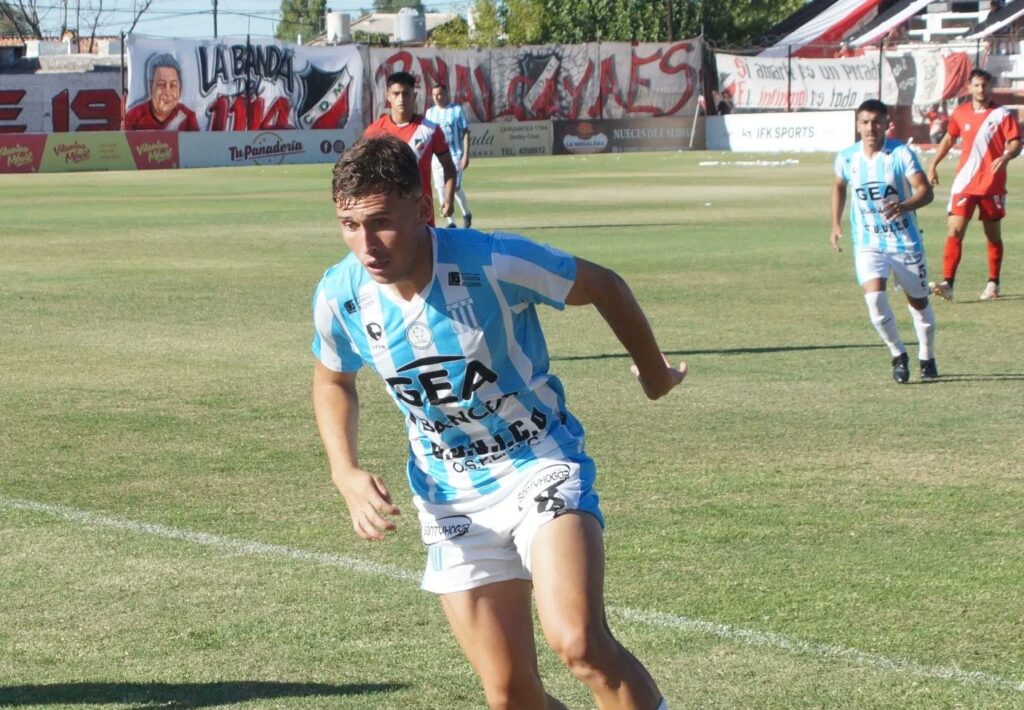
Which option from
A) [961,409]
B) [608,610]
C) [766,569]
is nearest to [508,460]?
[608,610]

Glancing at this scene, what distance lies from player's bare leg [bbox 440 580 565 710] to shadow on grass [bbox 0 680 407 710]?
107 cm

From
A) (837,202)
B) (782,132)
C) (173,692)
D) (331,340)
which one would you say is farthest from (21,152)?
(331,340)

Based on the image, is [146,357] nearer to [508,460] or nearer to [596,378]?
[596,378]

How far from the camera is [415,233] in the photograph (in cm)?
439

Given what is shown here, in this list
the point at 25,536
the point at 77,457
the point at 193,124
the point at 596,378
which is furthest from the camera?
the point at 193,124

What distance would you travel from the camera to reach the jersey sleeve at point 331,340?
4.66 m

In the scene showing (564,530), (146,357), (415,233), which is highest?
(415,233)

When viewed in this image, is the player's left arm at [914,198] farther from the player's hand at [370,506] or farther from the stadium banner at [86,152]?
the stadium banner at [86,152]

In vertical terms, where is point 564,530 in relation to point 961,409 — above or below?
above

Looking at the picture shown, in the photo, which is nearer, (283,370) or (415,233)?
(415,233)

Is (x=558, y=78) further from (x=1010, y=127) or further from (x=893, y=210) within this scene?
(x=893, y=210)

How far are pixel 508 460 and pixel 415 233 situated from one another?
66cm

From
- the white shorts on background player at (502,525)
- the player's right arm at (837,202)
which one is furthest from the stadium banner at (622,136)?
the white shorts on background player at (502,525)

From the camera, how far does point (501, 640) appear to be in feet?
14.4
